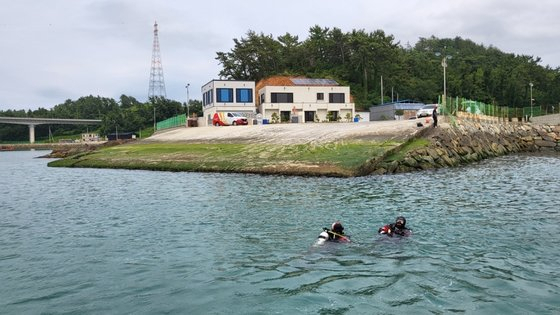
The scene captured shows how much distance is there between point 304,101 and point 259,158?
4758 centimetres

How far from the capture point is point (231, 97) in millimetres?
82062

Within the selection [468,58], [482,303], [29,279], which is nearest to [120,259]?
[29,279]

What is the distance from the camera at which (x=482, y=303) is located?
29.8 ft

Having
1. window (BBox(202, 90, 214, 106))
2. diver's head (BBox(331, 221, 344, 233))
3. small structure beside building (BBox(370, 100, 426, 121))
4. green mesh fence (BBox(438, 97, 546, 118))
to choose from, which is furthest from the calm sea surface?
window (BBox(202, 90, 214, 106))

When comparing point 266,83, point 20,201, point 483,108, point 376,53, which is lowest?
point 20,201

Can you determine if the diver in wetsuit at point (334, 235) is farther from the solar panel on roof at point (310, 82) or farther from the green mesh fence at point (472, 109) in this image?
the solar panel on roof at point (310, 82)

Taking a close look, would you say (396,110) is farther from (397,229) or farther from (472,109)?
(397,229)

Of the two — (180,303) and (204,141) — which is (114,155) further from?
(180,303)

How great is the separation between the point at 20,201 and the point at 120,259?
15861mm

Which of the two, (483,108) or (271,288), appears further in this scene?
(483,108)

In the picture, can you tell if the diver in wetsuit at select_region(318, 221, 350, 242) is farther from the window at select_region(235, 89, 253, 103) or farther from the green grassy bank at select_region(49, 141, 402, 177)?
the window at select_region(235, 89, 253, 103)

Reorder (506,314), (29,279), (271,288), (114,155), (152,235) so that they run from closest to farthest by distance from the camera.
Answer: (506,314) < (271,288) < (29,279) < (152,235) < (114,155)

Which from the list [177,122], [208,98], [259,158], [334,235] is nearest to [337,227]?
[334,235]

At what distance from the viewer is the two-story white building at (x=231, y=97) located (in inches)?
3184
